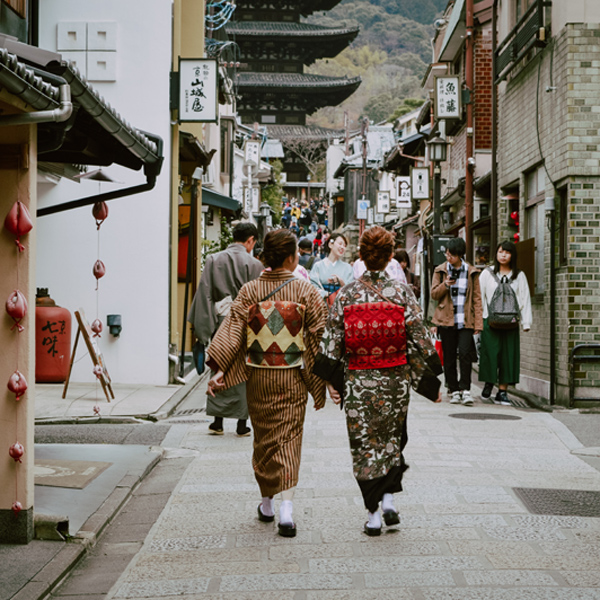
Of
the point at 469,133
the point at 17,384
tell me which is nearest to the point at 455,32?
the point at 469,133

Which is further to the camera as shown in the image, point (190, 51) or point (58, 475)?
point (190, 51)

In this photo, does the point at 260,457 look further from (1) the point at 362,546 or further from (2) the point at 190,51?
(2) the point at 190,51

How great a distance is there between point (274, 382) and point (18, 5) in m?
3.75

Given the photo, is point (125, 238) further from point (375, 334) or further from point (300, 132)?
point (300, 132)

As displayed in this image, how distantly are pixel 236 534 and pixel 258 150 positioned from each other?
39743mm

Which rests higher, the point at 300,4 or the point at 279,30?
the point at 300,4

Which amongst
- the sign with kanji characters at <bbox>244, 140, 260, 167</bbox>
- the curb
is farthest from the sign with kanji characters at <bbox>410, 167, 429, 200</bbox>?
the curb

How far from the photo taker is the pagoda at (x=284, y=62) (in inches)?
2569

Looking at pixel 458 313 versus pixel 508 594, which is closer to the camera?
pixel 508 594

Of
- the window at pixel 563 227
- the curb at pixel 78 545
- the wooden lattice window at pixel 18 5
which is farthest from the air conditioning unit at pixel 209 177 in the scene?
the curb at pixel 78 545

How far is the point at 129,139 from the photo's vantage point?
6.18m

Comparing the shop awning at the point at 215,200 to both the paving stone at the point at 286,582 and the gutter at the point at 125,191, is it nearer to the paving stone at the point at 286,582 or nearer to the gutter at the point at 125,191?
the gutter at the point at 125,191

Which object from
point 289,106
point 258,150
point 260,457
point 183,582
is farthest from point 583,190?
point 289,106

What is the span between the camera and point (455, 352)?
37.0ft
